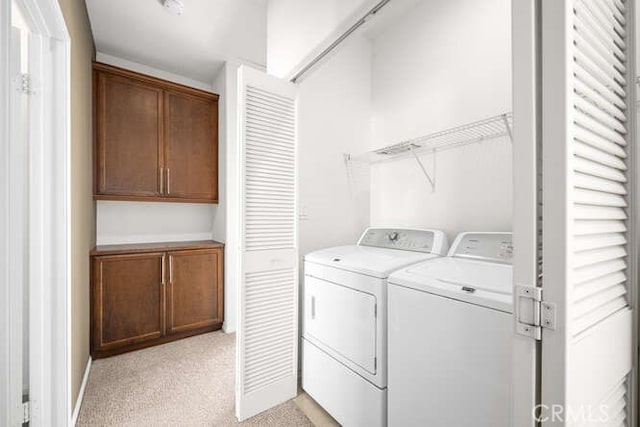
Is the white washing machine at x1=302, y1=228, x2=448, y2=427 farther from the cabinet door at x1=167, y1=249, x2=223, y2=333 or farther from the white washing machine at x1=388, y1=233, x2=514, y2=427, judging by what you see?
the cabinet door at x1=167, y1=249, x2=223, y2=333

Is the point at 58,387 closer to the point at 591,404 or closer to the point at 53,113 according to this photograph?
the point at 53,113

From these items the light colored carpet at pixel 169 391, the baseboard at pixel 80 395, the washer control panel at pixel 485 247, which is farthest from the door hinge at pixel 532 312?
the baseboard at pixel 80 395

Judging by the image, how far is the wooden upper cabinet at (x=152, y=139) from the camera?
8.42ft

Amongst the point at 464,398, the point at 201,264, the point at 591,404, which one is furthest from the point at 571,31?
the point at 201,264

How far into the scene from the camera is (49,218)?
1.39m

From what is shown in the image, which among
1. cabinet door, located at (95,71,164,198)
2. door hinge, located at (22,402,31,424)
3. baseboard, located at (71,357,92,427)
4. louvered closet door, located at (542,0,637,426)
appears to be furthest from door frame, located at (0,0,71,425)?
louvered closet door, located at (542,0,637,426)

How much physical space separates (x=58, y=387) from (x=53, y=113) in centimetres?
137

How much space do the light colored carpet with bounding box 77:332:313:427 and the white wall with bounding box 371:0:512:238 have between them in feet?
5.32

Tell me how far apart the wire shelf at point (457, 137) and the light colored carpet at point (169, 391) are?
190cm

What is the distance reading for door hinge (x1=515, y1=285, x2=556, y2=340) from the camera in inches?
25.6

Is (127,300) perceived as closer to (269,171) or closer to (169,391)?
(169,391)

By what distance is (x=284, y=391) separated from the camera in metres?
1.85

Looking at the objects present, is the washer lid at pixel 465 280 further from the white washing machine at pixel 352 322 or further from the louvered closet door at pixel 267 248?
the louvered closet door at pixel 267 248

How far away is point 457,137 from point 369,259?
99cm
